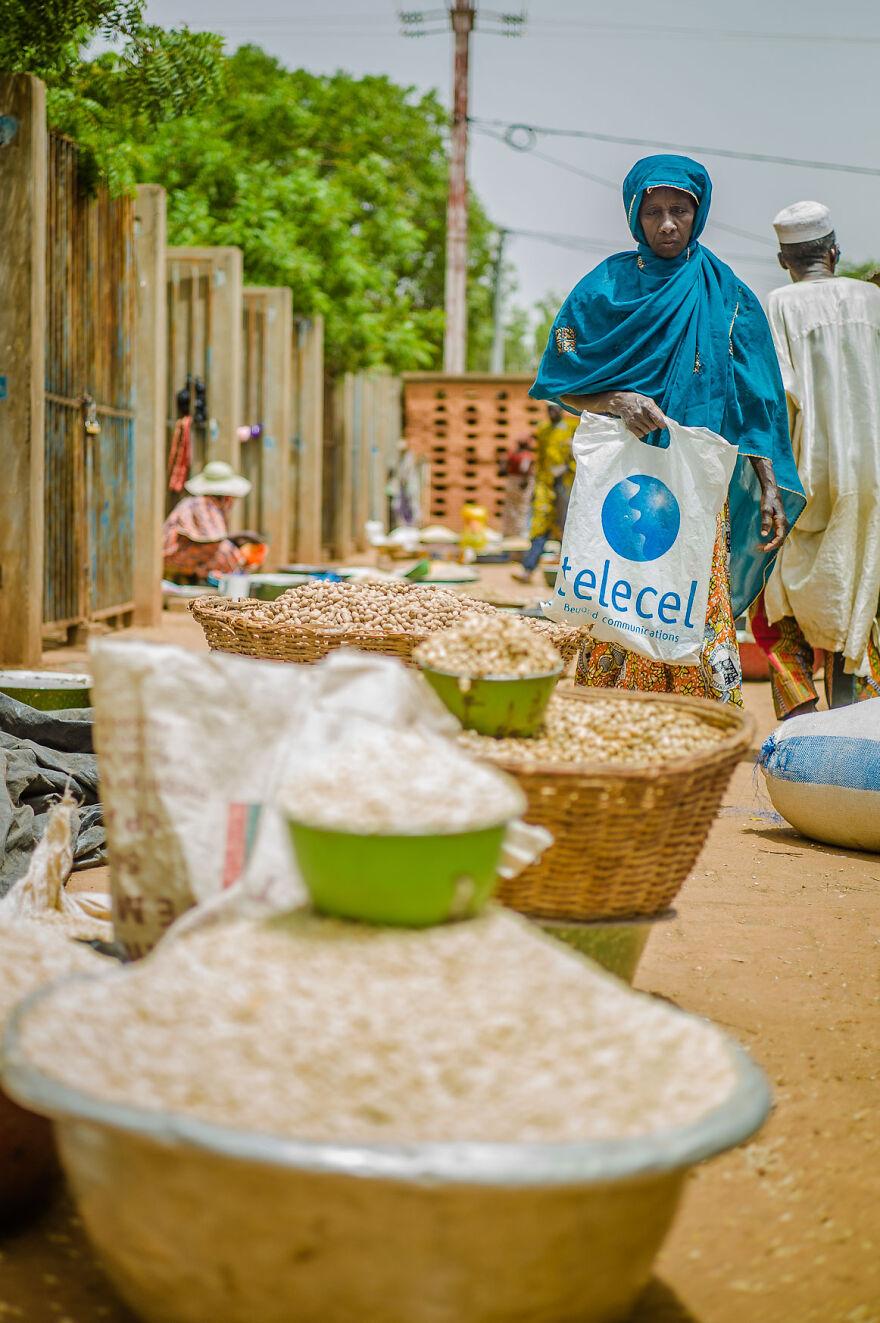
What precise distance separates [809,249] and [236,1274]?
4968 millimetres

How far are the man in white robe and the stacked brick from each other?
18810mm

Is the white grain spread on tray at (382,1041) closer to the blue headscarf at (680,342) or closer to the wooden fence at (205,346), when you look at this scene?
the blue headscarf at (680,342)

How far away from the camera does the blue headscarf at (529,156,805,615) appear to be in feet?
14.3

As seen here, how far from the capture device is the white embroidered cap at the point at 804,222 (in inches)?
211

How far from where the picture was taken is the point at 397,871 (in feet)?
5.73

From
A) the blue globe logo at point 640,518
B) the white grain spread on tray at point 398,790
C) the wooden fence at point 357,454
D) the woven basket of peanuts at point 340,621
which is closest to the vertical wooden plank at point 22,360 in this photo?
the woven basket of peanuts at point 340,621

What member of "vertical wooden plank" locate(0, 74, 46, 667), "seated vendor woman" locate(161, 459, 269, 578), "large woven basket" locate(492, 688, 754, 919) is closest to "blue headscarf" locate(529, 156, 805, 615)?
"large woven basket" locate(492, 688, 754, 919)

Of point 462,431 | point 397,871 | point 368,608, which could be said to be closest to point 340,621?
point 368,608

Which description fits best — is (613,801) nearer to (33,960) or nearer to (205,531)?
(33,960)

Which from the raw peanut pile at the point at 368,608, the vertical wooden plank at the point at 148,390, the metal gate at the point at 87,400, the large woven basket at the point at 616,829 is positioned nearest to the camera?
the large woven basket at the point at 616,829

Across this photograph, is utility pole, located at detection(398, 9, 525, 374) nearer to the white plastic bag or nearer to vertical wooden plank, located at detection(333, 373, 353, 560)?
vertical wooden plank, located at detection(333, 373, 353, 560)

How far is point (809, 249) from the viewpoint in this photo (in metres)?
5.44

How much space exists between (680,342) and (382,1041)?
3.34m

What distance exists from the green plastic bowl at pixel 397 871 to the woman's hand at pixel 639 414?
258 centimetres
